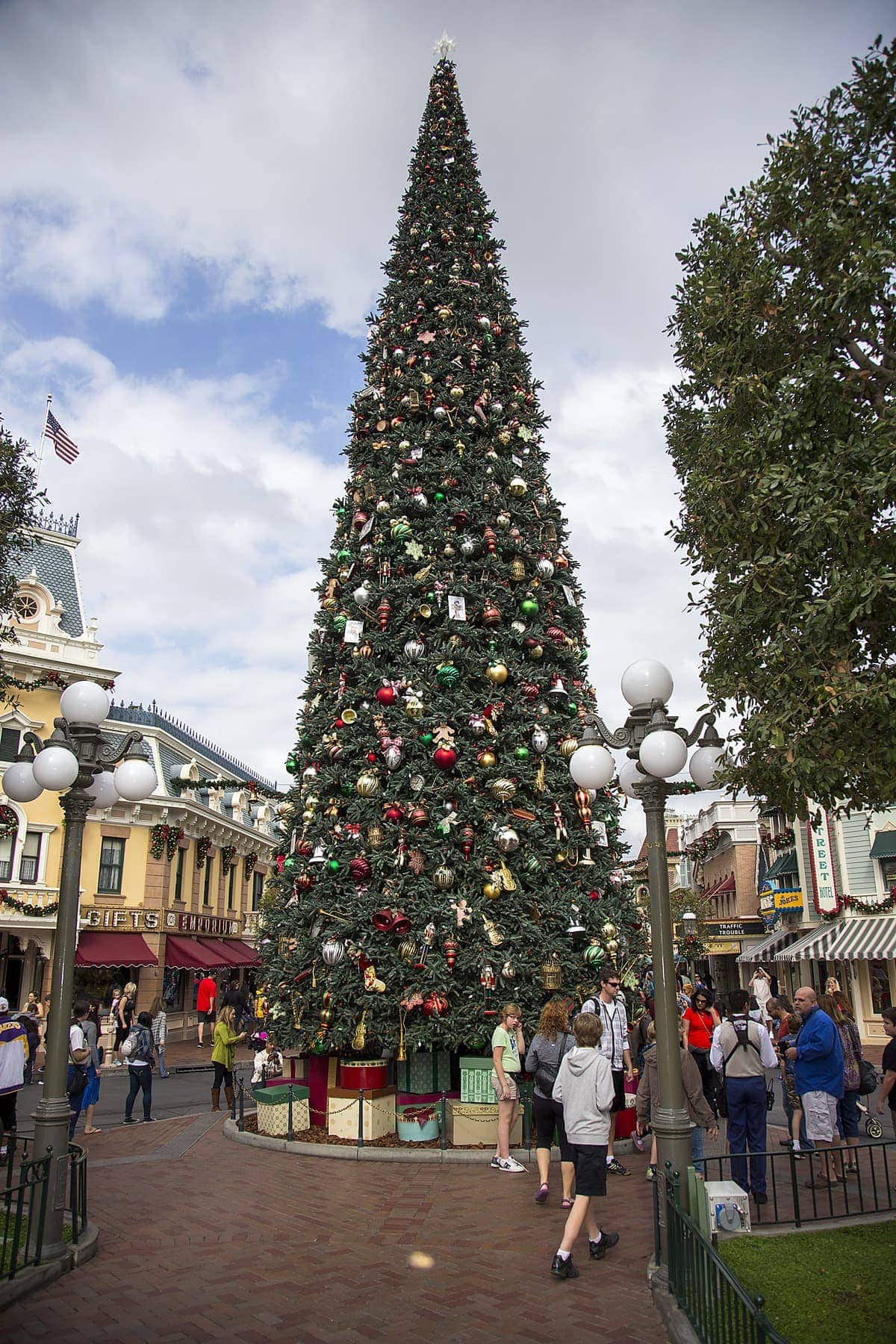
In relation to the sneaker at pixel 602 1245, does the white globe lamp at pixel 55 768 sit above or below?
above

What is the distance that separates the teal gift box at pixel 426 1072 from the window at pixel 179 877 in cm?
2242

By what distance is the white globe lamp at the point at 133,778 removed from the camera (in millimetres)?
7516

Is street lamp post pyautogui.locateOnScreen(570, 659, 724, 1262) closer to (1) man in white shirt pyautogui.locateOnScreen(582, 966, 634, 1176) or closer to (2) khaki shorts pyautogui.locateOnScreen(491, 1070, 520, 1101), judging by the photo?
(1) man in white shirt pyautogui.locateOnScreen(582, 966, 634, 1176)

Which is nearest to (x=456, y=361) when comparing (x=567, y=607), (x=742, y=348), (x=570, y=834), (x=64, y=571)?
(x=567, y=607)

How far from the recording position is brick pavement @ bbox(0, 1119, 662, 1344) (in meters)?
5.25

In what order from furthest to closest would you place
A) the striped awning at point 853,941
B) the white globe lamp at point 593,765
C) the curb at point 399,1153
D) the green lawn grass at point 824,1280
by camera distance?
1. the striped awning at point 853,941
2. the curb at point 399,1153
3. the white globe lamp at point 593,765
4. the green lawn grass at point 824,1280

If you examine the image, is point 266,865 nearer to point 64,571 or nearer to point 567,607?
point 64,571

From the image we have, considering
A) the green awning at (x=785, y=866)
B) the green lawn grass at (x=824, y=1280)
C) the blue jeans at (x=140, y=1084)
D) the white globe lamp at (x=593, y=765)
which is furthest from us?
the green awning at (x=785, y=866)

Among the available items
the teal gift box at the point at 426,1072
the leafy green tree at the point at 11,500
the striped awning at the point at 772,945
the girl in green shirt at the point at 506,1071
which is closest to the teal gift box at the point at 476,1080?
the teal gift box at the point at 426,1072

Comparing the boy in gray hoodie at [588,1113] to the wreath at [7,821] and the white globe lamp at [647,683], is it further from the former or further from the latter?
the wreath at [7,821]

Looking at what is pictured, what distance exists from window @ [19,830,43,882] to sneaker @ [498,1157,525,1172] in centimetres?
2182

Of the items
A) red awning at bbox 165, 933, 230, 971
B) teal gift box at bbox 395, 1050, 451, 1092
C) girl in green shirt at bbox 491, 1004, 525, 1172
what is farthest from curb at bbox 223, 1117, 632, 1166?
red awning at bbox 165, 933, 230, 971

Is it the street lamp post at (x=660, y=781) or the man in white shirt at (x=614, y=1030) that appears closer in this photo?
the street lamp post at (x=660, y=781)

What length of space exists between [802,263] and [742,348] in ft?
3.16
